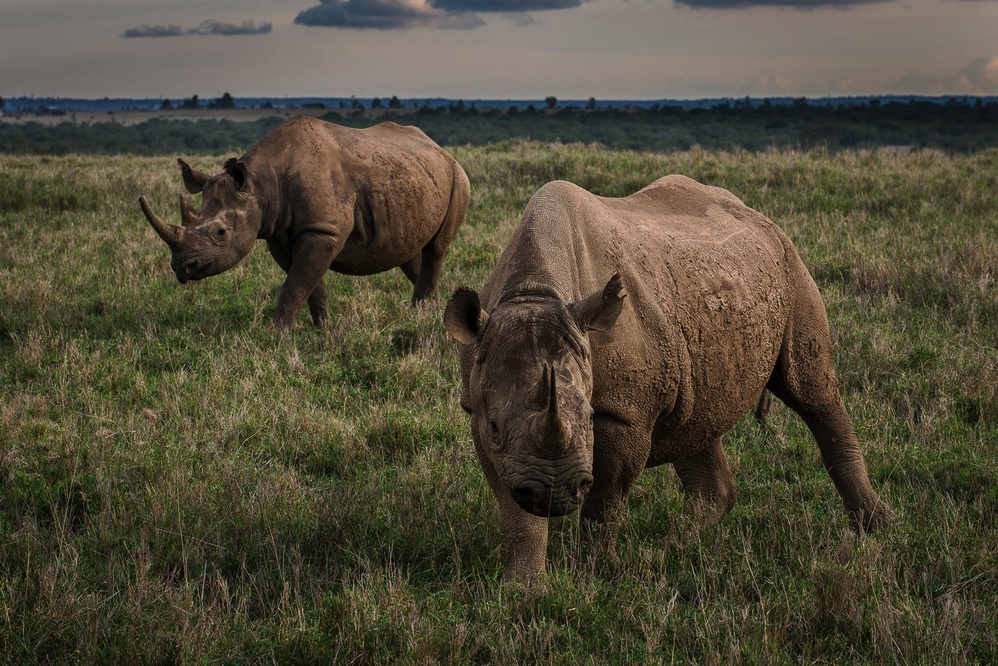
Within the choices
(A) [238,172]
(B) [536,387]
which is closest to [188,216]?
(A) [238,172]

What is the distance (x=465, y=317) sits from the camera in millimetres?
3930

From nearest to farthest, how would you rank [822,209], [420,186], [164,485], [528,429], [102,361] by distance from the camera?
[528,429] → [164,485] → [102,361] → [420,186] → [822,209]

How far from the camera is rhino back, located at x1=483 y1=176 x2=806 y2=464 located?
4289 mm

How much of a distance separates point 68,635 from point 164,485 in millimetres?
1580

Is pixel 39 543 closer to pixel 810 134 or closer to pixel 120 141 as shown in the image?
pixel 810 134

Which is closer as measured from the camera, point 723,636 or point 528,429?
point 528,429

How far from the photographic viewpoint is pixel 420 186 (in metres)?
10.6

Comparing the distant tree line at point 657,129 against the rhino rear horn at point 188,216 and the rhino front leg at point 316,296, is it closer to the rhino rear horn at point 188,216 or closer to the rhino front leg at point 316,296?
the rhino front leg at point 316,296

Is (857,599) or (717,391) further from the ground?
(717,391)

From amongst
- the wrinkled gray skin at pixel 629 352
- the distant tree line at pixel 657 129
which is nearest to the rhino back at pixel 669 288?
the wrinkled gray skin at pixel 629 352

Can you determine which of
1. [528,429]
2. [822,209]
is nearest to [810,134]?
[822,209]

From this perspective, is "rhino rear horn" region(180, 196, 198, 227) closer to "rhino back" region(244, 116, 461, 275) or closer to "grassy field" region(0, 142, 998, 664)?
"rhino back" region(244, 116, 461, 275)

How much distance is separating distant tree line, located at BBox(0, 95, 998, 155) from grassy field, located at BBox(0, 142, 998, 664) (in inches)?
1411

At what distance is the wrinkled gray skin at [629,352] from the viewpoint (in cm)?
363
